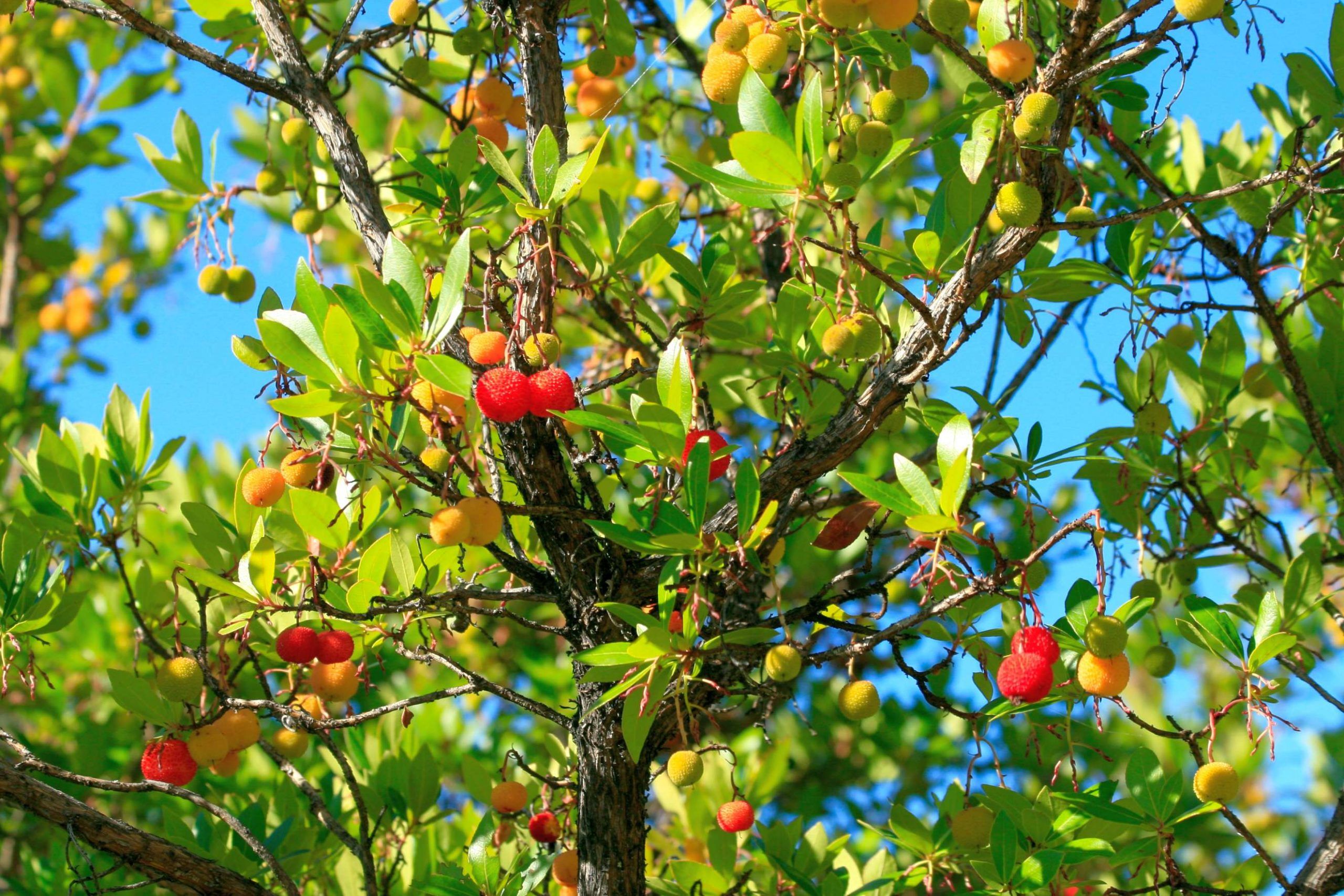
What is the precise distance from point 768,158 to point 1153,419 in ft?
3.07

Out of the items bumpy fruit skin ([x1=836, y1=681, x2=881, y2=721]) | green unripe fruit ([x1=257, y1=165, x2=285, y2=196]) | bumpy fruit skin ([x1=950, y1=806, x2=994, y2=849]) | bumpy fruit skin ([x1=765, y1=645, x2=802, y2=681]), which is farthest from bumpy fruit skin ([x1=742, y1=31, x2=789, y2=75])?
bumpy fruit skin ([x1=950, y1=806, x2=994, y2=849])

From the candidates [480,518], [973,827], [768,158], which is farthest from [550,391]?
[973,827]

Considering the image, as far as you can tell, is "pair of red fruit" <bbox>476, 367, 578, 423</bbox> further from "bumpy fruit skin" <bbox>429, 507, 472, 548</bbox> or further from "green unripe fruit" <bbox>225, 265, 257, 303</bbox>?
"green unripe fruit" <bbox>225, 265, 257, 303</bbox>

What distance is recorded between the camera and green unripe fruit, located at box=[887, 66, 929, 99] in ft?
5.36

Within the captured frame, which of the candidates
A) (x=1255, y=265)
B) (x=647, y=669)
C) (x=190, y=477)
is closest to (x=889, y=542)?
(x=1255, y=265)

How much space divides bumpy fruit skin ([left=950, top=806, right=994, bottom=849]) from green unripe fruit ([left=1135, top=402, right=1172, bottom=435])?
68cm

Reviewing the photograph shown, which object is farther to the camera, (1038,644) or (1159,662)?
(1159,662)

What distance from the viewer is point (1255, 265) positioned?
1907 mm

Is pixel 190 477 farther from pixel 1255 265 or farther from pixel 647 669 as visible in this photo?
pixel 1255 265

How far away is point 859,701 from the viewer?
160 cm

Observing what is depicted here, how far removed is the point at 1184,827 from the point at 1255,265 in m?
0.90

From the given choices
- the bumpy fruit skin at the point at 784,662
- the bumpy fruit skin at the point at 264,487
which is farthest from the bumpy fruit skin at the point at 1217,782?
the bumpy fruit skin at the point at 264,487

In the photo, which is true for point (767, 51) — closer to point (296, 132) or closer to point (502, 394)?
point (502, 394)

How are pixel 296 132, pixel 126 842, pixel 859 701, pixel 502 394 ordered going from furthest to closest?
1. pixel 296 132
2. pixel 859 701
3. pixel 126 842
4. pixel 502 394
